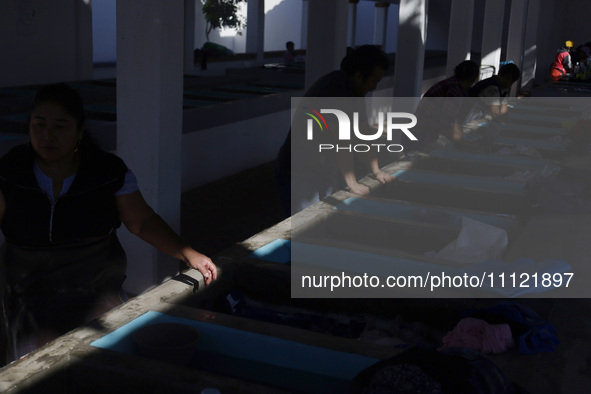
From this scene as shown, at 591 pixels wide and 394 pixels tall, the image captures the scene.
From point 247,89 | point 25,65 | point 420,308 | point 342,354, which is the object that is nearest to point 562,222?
point 420,308

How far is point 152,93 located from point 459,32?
8.76 metres

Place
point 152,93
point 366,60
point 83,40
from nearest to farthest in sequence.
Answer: point 366,60 < point 152,93 < point 83,40

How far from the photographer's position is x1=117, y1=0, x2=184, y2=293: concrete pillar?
386 centimetres

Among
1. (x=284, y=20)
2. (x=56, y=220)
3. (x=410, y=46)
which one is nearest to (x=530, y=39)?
(x=410, y=46)

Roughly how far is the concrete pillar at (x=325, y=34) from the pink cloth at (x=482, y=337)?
5.75 metres

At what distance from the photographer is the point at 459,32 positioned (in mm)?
11531

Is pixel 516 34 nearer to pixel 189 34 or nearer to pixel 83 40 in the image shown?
pixel 189 34

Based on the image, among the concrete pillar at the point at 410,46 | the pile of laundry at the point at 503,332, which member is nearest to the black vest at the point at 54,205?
the pile of laundry at the point at 503,332

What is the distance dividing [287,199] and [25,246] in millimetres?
1971

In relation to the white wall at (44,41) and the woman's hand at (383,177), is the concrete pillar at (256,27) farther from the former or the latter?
the woman's hand at (383,177)

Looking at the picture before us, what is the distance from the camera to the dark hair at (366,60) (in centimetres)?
375

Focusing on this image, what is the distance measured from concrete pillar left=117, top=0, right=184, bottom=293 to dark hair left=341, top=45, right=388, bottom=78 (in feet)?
3.44

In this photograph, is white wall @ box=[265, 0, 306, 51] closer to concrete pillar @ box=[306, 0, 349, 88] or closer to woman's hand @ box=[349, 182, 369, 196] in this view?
concrete pillar @ box=[306, 0, 349, 88]

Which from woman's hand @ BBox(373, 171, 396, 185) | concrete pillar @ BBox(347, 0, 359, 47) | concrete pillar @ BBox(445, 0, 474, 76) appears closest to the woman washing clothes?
woman's hand @ BBox(373, 171, 396, 185)
